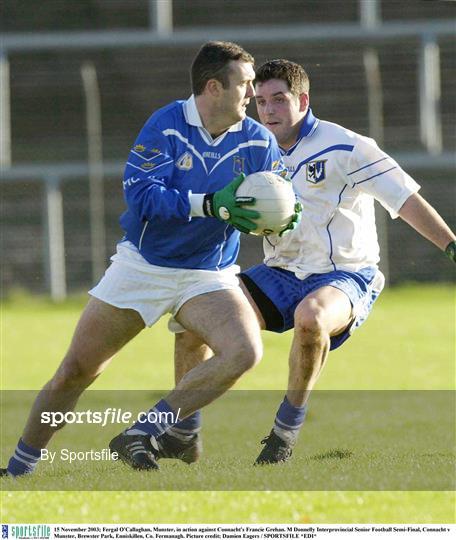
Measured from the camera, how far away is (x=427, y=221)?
6.39 meters

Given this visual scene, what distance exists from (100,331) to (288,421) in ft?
3.98

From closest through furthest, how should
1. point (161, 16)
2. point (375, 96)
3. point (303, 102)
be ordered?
point (303, 102)
point (375, 96)
point (161, 16)

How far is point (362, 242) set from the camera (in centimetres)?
679

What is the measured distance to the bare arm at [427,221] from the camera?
6281mm

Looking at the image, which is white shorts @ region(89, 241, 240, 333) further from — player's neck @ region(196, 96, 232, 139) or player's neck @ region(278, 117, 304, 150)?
player's neck @ region(278, 117, 304, 150)

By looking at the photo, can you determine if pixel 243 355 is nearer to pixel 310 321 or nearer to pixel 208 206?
pixel 208 206

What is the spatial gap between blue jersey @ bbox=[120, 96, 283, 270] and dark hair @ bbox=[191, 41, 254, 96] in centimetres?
12

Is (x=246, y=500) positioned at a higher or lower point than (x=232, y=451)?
higher

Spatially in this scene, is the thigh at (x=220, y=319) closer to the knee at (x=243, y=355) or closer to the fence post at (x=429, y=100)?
the knee at (x=243, y=355)

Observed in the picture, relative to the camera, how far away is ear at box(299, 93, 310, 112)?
6.79m

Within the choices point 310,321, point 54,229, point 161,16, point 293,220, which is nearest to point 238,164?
point 293,220

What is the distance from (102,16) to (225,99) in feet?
59.7
